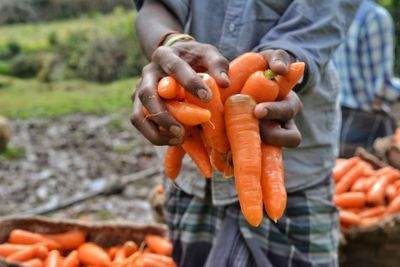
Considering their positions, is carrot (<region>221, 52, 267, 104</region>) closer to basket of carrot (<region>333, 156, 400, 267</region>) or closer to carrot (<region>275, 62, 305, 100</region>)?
carrot (<region>275, 62, 305, 100</region>)

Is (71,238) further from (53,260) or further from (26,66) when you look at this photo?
(26,66)

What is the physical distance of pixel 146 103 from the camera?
125cm

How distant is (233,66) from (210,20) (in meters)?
0.39

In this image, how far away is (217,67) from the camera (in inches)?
49.9

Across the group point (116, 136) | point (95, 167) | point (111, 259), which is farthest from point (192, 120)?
point (116, 136)

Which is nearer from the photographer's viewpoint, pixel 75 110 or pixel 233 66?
pixel 233 66

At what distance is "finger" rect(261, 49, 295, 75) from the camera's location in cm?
128

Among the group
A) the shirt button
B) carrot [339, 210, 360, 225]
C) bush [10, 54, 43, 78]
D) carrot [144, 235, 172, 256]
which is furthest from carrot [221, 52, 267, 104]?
bush [10, 54, 43, 78]

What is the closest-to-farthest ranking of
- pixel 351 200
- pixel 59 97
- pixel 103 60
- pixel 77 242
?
pixel 77 242
pixel 351 200
pixel 59 97
pixel 103 60

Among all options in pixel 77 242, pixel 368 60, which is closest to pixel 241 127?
pixel 77 242

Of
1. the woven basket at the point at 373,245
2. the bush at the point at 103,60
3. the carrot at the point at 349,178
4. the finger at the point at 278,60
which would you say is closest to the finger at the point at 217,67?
the finger at the point at 278,60

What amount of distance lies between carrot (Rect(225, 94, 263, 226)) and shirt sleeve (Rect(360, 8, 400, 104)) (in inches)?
114

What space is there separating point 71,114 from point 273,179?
22.6 feet

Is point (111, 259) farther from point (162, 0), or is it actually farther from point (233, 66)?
point (233, 66)
